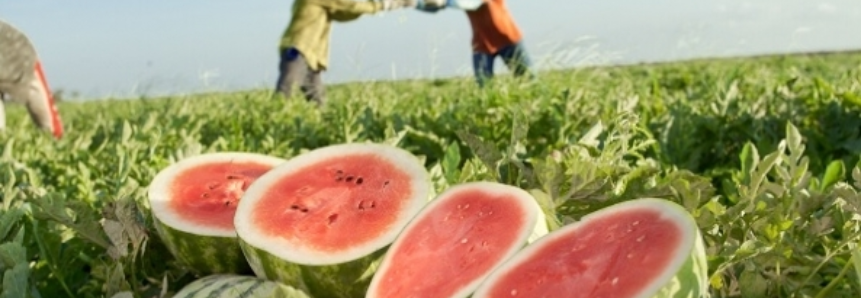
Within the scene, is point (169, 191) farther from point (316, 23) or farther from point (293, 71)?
point (316, 23)

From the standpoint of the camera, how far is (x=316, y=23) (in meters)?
12.3

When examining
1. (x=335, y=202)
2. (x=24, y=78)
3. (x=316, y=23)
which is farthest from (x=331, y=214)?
(x=316, y=23)

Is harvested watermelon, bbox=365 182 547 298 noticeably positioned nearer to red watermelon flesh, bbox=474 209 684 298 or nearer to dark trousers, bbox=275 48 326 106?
red watermelon flesh, bbox=474 209 684 298

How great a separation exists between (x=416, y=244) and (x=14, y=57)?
311 inches

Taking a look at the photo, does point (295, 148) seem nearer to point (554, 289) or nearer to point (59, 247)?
point (59, 247)

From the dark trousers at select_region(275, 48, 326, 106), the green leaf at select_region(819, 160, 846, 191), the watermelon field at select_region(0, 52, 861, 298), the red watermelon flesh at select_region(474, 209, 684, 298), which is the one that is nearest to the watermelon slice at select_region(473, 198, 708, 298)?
the red watermelon flesh at select_region(474, 209, 684, 298)

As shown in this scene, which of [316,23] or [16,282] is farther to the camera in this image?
[316,23]

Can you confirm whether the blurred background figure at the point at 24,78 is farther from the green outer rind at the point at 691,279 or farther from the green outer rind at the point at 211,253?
the green outer rind at the point at 691,279

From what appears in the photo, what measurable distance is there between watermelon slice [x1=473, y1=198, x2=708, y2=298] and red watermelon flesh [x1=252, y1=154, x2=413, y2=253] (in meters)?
0.37

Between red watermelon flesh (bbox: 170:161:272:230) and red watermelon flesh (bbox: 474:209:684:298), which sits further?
red watermelon flesh (bbox: 170:161:272:230)

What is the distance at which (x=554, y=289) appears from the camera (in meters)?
1.51

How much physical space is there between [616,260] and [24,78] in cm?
839

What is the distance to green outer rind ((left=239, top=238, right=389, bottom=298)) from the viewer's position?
182 cm

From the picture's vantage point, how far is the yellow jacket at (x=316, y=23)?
40.1 feet
